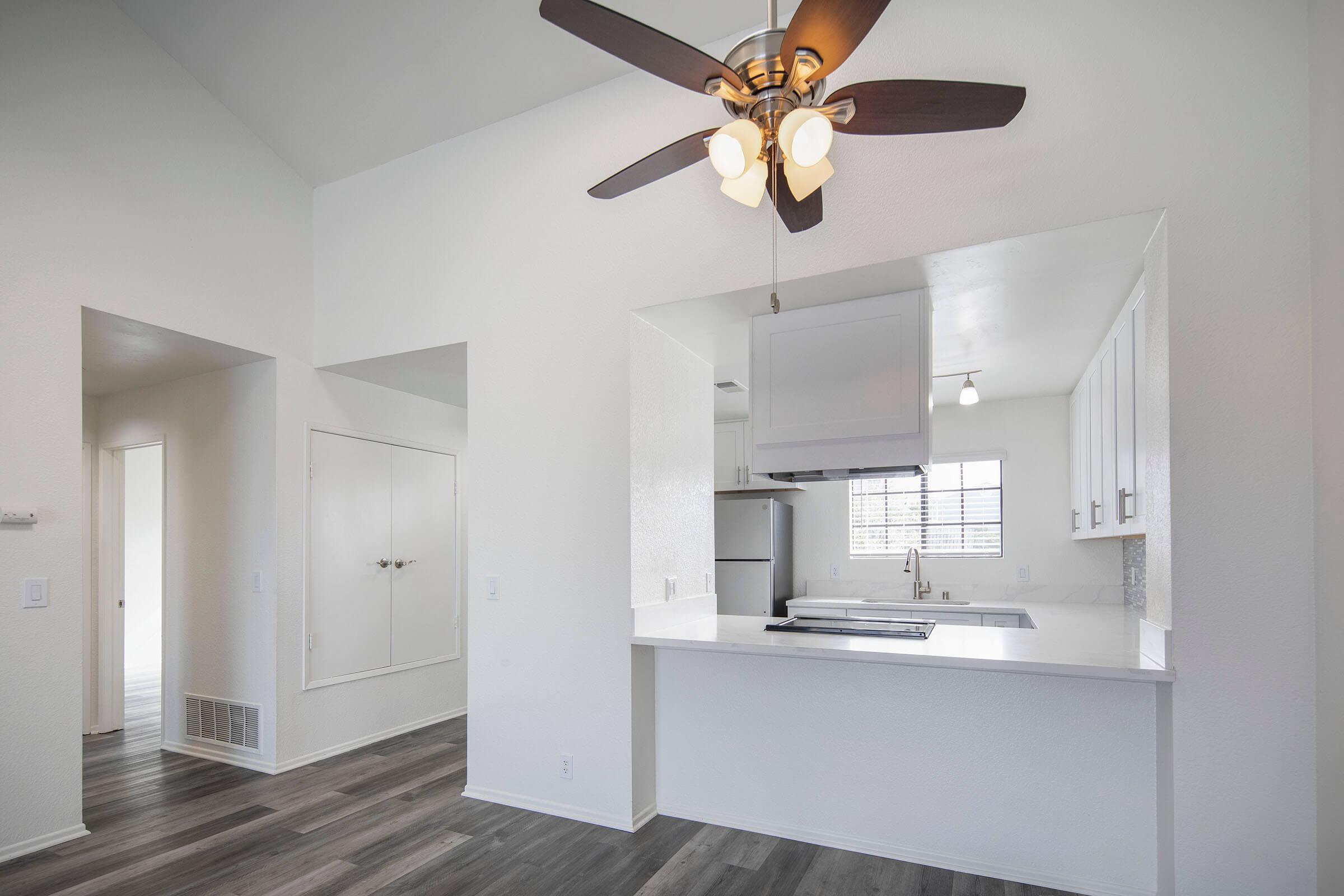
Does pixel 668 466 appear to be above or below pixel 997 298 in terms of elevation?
below

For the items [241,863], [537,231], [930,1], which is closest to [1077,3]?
[930,1]

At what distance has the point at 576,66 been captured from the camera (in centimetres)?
335

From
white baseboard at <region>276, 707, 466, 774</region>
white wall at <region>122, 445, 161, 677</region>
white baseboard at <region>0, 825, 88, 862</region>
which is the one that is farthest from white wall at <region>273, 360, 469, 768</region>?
white wall at <region>122, 445, 161, 677</region>

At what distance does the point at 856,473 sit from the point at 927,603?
6.70ft

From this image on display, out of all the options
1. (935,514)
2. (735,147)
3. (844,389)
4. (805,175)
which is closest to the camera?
(735,147)

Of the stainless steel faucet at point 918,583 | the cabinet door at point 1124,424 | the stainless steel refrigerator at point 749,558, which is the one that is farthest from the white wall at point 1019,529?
the cabinet door at point 1124,424

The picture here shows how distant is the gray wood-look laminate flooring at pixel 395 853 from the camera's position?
105 inches

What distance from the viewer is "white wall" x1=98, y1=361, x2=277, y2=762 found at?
4.12 m

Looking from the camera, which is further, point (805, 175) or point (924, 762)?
point (924, 762)

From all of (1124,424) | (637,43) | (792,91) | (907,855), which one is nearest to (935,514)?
(1124,424)

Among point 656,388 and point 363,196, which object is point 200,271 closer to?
point 363,196

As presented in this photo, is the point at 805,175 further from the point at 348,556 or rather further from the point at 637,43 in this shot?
the point at 348,556

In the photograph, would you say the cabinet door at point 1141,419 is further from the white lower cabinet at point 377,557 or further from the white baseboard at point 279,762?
the white baseboard at point 279,762

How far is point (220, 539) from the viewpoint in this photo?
435 centimetres
